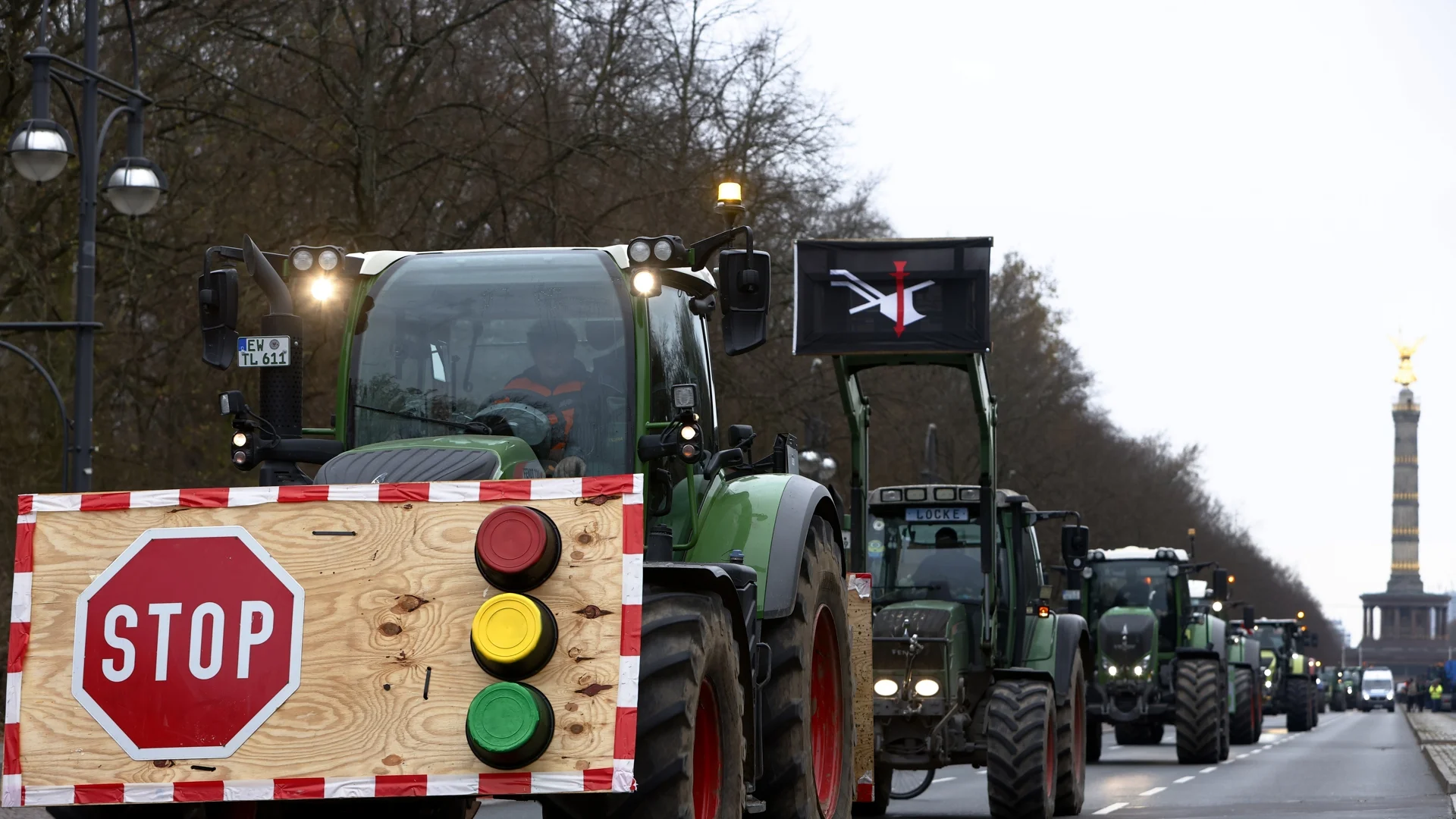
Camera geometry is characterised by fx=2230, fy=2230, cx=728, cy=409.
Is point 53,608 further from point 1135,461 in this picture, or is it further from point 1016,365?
point 1135,461

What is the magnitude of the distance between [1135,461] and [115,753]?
262 feet

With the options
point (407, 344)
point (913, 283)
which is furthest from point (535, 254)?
point (913, 283)

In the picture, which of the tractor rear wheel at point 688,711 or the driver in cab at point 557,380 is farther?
the driver in cab at point 557,380

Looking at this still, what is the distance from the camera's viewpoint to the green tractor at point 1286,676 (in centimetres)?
5038

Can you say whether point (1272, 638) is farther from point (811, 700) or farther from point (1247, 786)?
point (811, 700)

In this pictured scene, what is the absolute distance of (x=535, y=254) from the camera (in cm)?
930

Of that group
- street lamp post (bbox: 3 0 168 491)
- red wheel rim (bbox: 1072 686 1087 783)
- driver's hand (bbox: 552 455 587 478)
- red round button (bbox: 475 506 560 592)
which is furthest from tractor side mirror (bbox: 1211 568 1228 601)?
red round button (bbox: 475 506 560 592)

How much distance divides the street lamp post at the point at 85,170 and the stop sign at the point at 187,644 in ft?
37.5

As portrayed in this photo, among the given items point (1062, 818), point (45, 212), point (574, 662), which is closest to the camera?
point (574, 662)

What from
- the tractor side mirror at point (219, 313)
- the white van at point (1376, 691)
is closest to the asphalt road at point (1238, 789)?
the tractor side mirror at point (219, 313)

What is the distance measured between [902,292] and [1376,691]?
101750mm

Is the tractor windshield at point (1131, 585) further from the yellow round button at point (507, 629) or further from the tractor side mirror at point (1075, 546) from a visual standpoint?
the yellow round button at point (507, 629)

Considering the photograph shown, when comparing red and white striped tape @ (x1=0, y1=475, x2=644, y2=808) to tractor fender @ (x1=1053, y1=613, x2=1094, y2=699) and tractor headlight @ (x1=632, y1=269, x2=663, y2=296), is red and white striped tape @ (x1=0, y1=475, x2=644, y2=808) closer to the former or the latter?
tractor headlight @ (x1=632, y1=269, x2=663, y2=296)

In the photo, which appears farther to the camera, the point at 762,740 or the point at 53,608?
the point at 762,740
